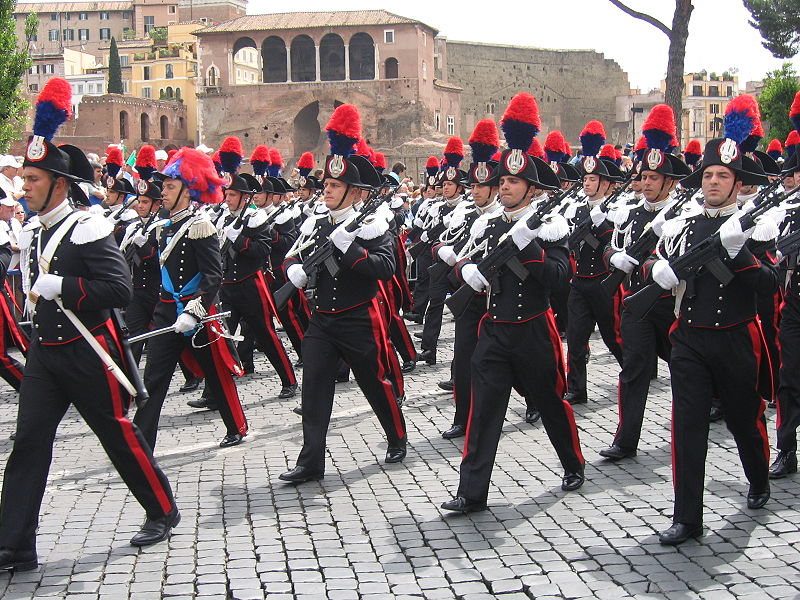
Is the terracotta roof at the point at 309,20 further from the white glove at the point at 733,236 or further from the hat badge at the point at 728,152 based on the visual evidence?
the white glove at the point at 733,236

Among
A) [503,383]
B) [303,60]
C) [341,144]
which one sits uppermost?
[303,60]

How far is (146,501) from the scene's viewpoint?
19.3ft

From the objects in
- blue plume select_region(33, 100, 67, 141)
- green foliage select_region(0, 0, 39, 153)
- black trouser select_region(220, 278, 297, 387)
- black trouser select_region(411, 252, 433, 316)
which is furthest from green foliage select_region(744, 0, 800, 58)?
blue plume select_region(33, 100, 67, 141)

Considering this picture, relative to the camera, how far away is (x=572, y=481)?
22.3 feet

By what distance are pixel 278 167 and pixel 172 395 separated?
574 centimetres

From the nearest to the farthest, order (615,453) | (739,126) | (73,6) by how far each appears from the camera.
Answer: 1. (739,126)
2. (615,453)
3. (73,6)

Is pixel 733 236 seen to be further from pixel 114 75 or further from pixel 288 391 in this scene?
pixel 114 75

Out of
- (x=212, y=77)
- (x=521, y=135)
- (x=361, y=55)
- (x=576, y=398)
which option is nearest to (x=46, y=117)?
(x=521, y=135)

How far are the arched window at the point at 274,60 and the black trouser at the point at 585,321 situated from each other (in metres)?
72.7

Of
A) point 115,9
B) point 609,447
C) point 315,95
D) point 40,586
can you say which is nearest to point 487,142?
point 609,447

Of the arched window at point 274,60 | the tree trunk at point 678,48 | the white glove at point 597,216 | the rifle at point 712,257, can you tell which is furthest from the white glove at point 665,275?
the arched window at point 274,60

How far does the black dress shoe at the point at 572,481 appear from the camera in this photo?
6763mm

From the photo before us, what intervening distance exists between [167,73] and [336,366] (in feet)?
271

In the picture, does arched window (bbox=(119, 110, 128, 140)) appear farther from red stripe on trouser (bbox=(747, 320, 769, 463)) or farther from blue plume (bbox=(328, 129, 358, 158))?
red stripe on trouser (bbox=(747, 320, 769, 463))
